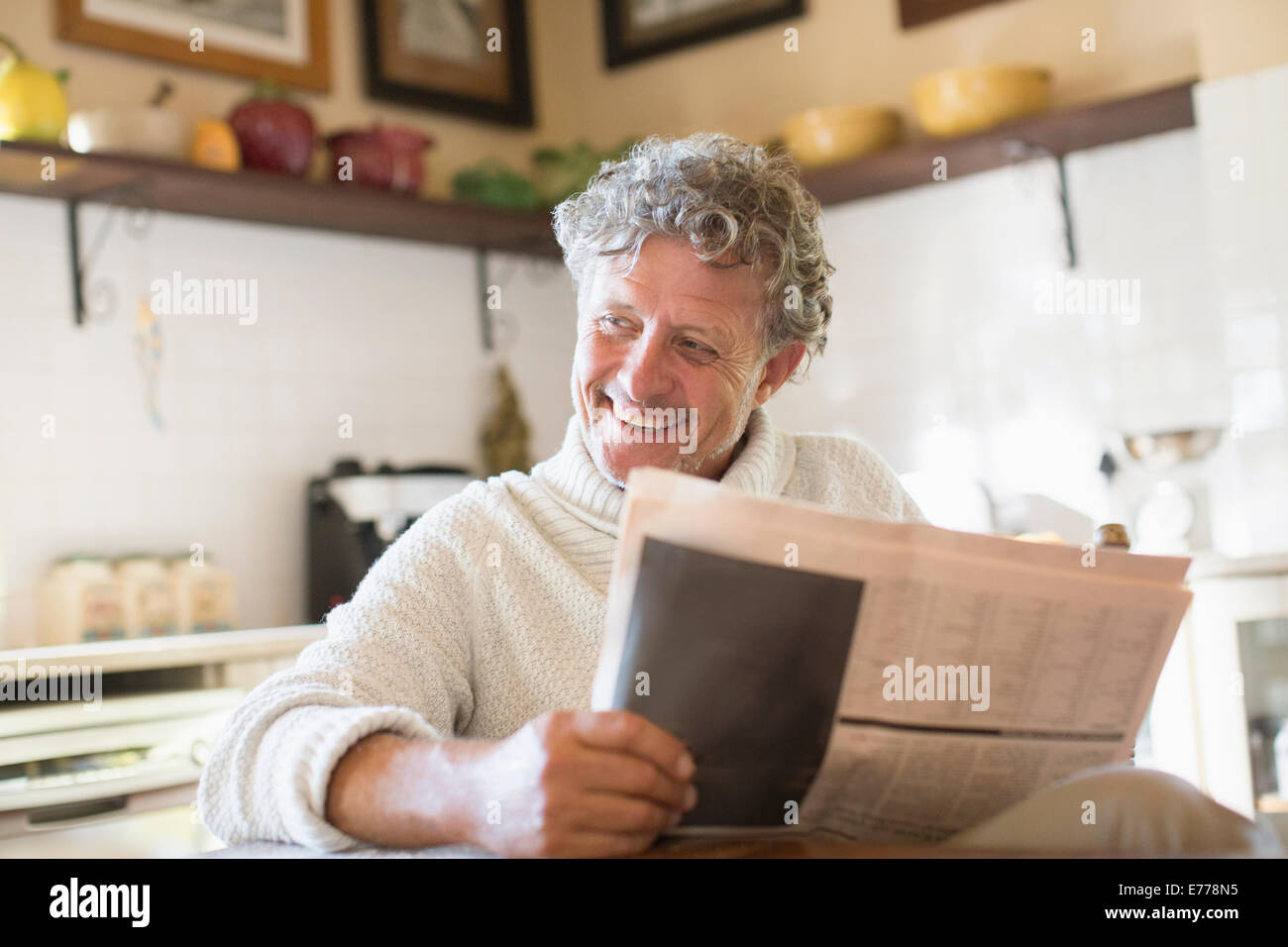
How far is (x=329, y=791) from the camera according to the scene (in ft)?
3.12

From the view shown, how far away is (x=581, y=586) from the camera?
1.33m

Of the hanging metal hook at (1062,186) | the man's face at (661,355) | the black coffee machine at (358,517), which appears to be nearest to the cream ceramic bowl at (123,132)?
the black coffee machine at (358,517)

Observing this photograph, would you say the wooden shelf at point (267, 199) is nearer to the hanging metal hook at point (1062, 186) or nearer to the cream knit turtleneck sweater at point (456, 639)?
the hanging metal hook at point (1062, 186)

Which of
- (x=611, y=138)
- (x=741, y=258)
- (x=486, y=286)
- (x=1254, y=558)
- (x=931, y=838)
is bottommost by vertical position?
(x=931, y=838)

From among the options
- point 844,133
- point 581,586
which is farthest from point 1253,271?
point 581,586

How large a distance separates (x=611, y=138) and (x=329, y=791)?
322cm

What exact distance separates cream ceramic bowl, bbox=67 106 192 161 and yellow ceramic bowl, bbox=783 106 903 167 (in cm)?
148

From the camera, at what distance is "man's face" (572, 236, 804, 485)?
1.35 m

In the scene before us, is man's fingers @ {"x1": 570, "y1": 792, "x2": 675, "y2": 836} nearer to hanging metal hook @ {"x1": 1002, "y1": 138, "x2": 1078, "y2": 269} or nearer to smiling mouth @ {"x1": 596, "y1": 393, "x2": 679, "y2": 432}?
smiling mouth @ {"x1": 596, "y1": 393, "x2": 679, "y2": 432}

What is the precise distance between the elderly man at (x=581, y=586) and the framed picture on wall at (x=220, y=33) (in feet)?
6.32

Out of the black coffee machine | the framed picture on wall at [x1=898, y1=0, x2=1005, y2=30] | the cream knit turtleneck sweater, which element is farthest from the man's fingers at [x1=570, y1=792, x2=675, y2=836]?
the framed picture on wall at [x1=898, y1=0, x2=1005, y2=30]

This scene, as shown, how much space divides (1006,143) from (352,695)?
241 cm
